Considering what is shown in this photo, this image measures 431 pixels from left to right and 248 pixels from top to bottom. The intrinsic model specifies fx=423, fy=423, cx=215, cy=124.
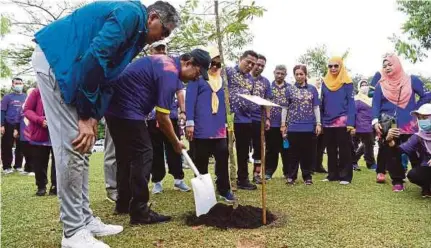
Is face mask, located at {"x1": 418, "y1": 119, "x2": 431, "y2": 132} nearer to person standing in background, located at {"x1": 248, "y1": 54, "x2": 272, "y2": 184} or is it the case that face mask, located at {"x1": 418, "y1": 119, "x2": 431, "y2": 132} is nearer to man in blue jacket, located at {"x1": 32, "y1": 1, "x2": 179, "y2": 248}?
person standing in background, located at {"x1": 248, "y1": 54, "x2": 272, "y2": 184}

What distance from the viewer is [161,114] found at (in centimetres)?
360

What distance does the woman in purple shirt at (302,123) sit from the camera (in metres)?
6.28

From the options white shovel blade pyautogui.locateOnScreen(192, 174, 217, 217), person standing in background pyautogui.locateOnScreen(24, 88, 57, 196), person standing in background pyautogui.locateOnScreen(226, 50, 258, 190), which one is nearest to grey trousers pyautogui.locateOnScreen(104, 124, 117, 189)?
person standing in background pyautogui.locateOnScreen(24, 88, 57, 196)

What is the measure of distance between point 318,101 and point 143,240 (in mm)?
4154

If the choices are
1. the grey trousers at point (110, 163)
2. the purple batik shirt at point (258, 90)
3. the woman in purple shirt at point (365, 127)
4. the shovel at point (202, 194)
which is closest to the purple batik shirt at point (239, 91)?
the purple batik shirt at point (258, 90)

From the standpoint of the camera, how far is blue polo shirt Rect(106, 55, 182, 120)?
3.62m

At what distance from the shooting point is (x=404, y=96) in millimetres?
5785

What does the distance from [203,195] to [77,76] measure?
5.95 ft

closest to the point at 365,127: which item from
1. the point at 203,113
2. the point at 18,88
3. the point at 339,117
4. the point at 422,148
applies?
the point at 339,117

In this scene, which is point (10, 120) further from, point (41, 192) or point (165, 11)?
point (165, 11)

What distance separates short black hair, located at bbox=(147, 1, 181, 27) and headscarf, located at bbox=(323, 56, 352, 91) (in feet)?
13.2

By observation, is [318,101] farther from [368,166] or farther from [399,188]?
[368,166]

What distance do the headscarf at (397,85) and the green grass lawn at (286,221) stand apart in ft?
4.07

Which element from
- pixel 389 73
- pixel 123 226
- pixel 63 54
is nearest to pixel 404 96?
pixel 389 73
